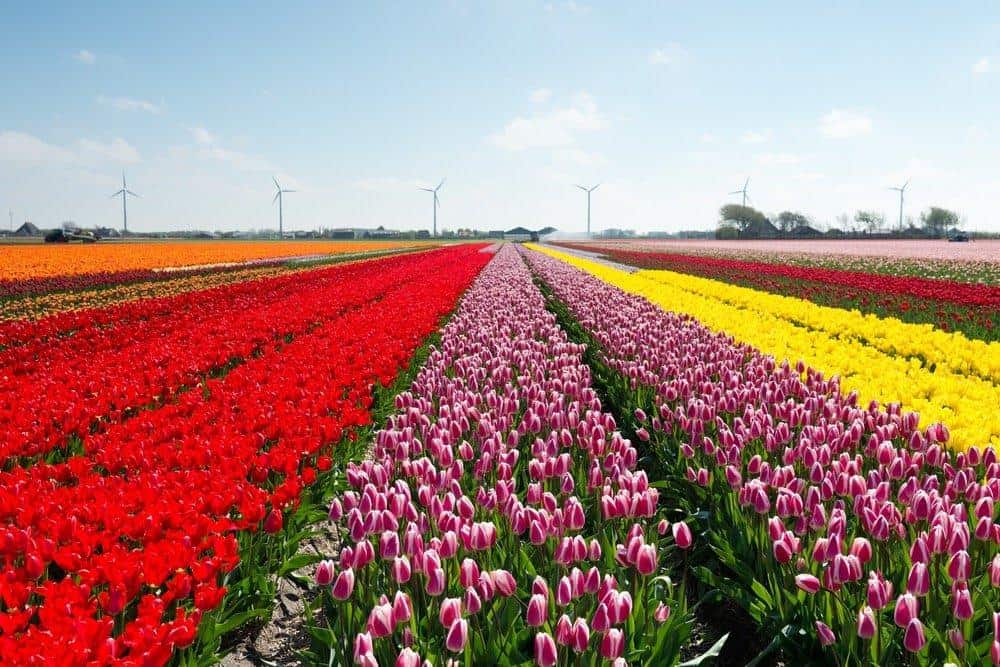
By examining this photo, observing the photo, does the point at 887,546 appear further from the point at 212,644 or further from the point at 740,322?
the point at 740,322

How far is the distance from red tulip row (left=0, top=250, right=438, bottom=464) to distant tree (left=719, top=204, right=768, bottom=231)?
439 feet

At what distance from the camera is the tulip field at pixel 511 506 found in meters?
2.60

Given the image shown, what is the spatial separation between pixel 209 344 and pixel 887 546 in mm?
8404

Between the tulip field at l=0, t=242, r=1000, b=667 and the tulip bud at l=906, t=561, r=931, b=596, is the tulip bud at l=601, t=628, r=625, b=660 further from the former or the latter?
the tulip bud at l=906, t=561, r=931, b=596

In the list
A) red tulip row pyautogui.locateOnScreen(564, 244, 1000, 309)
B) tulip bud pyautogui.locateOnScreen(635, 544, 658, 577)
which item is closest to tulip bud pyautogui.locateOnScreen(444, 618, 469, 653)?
tulip bud pyautogui.locateOnScreen(635, 544, 658, 577)

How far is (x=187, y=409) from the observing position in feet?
19.7

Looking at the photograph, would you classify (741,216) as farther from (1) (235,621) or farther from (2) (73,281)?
(1) (235,621)

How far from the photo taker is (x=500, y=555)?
3.28 meters

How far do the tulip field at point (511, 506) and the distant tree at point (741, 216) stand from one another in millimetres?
139080

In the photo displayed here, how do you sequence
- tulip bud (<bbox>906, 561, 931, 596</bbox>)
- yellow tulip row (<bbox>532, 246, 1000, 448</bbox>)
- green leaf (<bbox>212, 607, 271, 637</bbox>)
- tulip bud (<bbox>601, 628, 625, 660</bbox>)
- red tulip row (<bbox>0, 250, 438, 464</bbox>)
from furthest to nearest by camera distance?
red tulip row (<bbox>0, 250, 438, 464</bbox>), yellow tulip row (<bbox>532, 246, 1000, 448</bbox>), green leaf (<bbox>212, 607, 271, 637</bbox>), tulip bud (<bbox>906, 561, 931, 596</bbox>), tulip bud (<bbox>601, 628, 625, 660</bbox>)

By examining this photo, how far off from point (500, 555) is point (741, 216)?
146m

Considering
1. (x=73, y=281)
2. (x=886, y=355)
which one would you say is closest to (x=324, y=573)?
(x=886, y=355)

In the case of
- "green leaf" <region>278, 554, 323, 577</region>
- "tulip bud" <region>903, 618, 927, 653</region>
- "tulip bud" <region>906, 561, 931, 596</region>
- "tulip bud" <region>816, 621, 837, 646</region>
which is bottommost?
"green leaf" <region>278, 554, 323, 577</region>

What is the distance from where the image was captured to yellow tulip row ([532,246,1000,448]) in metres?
5.10
